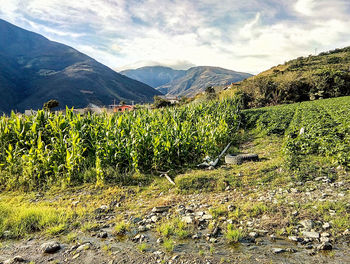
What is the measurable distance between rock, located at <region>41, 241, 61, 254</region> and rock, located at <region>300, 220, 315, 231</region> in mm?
4040

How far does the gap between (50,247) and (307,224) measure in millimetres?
4192

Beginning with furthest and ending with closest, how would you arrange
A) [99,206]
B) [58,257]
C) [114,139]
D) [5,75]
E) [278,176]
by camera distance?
[5,75]
[114,139]
[278,176]
[99,206]
[58,257]

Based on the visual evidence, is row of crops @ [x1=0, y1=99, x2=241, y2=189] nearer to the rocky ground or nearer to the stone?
the rocky ground

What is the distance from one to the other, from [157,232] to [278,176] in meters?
3.67

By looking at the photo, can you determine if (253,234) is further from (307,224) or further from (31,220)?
(31,220)

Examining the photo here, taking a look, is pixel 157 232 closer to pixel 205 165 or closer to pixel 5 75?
pixel 205 165

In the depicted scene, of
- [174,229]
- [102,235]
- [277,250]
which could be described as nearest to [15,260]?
[102,235]

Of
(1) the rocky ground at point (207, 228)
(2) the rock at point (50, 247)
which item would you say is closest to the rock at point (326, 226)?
(1) the rocky ground at point (207, 228)

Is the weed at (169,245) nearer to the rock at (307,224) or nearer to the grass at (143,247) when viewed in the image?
the grass at (143,247)

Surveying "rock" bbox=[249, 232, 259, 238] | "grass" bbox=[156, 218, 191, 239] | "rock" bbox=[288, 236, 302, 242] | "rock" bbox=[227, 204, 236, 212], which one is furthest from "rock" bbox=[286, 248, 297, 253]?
"grass" bbox=[156, 218, 191, 239]

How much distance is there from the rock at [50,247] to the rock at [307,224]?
4.04 m

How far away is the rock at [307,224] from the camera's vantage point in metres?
3.79

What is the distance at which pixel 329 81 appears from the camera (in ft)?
120

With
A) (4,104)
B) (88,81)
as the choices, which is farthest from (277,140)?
(88,81)
